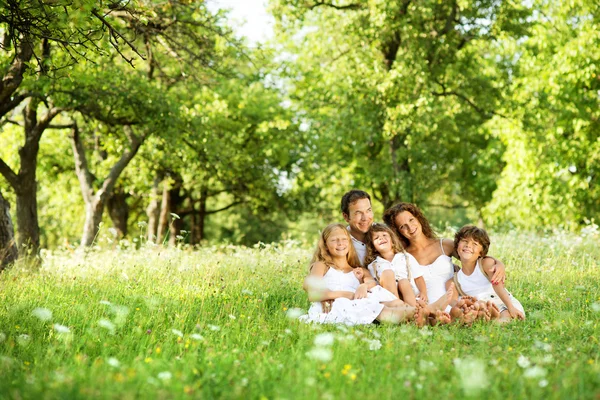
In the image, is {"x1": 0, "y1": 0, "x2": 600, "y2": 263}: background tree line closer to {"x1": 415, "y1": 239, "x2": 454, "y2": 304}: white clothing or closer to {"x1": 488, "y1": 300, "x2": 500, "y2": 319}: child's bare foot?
{"x1": 415, "y1": 239, "x2": 454, "y2": 304}: white clothing

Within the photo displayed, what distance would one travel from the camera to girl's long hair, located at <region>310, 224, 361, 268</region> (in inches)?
279

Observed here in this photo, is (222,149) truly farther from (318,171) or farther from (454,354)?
(454,354)

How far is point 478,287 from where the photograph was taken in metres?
7.24

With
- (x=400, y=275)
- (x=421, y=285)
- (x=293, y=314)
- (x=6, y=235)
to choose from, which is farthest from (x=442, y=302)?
(x=6, y=235)

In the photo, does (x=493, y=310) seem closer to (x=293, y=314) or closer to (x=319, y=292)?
(x=319, y=292)

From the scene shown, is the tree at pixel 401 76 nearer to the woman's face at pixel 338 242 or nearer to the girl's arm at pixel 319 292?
the woman's face at pixel 338 242

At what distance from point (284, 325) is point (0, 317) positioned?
2739mm

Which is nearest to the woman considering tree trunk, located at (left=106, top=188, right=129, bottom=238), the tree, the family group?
the family group

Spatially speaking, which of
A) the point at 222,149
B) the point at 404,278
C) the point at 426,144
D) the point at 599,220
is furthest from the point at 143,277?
the point at 599,220

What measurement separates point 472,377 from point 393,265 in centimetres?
363

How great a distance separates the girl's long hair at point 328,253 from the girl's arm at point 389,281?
0.46 metres

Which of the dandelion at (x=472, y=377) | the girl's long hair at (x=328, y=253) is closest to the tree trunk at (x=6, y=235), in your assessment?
the girl's long hair at (x=328, y=253)

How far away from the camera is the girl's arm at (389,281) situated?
272 inches

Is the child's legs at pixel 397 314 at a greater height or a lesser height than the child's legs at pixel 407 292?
lesser
